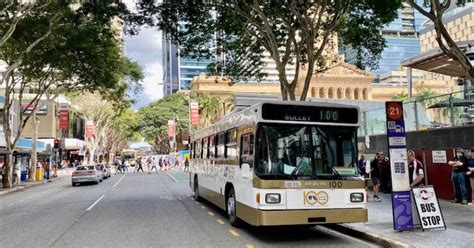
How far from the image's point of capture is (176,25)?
56.6ft

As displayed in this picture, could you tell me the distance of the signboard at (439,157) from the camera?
1484cm

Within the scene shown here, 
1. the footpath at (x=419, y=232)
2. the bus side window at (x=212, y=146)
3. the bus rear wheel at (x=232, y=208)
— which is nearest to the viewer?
the footpath at (x=419, y=232)

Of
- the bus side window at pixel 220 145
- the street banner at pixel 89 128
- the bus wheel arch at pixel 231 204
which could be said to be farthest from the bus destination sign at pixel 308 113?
the street banner at pixel 89 128

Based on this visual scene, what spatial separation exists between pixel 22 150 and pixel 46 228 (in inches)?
1252

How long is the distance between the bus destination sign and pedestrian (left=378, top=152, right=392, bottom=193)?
7.67 m

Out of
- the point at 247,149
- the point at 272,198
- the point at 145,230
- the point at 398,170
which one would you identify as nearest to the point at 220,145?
the point at 247,149

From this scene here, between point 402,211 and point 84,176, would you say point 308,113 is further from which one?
point 84,176

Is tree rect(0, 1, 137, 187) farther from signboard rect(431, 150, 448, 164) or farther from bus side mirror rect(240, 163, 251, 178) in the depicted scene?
signboard rect(431, 150, 448, 164)

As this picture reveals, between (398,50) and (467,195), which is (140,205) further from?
(398,50)

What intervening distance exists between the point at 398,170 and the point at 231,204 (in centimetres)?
412

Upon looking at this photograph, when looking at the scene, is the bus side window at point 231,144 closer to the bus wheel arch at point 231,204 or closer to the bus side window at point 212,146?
the bus wheel arch at point 231,204

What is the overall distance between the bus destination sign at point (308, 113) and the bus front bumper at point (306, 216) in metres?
1.88

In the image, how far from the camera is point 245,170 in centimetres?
992

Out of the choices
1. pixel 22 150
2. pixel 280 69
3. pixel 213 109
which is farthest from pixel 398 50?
pixel 280 69
